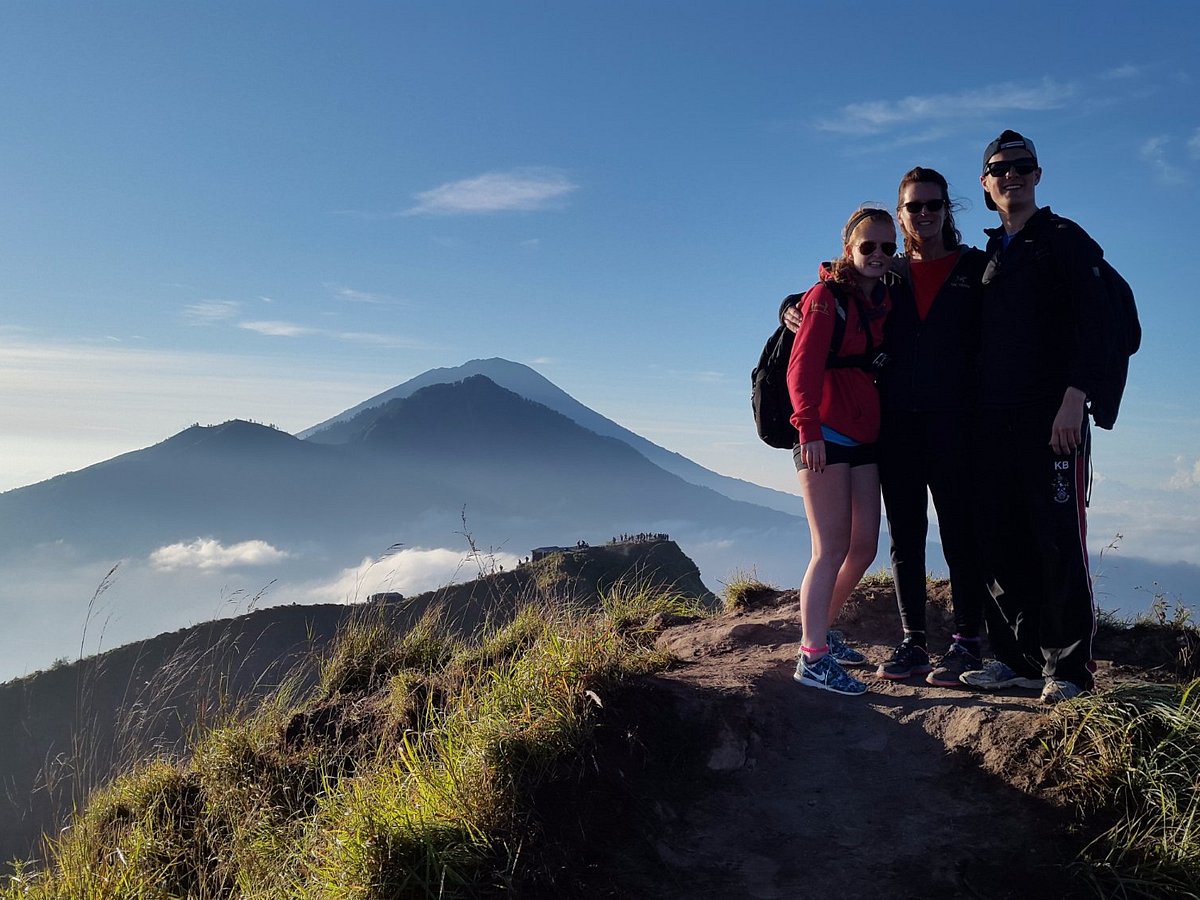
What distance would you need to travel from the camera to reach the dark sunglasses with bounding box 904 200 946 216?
14.5 ft

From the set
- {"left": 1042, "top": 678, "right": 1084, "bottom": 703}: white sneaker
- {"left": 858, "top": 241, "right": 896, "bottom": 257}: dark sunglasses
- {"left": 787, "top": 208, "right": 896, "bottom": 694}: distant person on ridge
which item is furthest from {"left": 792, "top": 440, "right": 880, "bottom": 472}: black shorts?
{"left": 1042, "top": 678, "right": 1084, "bottom": 703}: white sneaker

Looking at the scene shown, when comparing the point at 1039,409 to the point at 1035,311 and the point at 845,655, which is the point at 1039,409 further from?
the point at 845,655

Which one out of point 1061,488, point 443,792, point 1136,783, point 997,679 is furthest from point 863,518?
point 443,792

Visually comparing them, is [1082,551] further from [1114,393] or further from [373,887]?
[373,887]

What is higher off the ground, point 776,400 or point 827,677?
point 776,400

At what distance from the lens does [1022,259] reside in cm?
414

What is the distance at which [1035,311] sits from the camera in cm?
411

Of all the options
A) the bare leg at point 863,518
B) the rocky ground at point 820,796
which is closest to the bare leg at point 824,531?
the bare leg at point 863,518

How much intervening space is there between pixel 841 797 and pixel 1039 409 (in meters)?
2.13

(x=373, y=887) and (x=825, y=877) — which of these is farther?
(x=825, y=877)

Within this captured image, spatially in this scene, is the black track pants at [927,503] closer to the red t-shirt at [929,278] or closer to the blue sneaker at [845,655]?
the blue sneaker at [845,655]

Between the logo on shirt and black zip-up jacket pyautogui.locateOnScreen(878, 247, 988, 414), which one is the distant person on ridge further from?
the logo on shirt

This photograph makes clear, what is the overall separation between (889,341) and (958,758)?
2.14 m

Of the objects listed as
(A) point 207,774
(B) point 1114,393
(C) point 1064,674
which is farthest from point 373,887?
(B) point 1114,393
